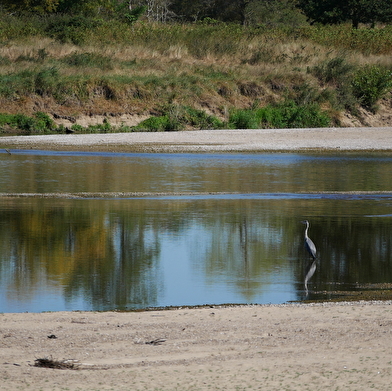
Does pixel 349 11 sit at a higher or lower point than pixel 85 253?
higher

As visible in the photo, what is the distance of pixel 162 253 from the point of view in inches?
475

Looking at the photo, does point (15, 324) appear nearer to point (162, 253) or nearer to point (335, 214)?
point (162, 253)

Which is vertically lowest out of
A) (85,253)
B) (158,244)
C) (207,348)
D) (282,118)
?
(282,118)

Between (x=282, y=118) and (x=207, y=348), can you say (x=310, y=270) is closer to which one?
(x=207, y=348)

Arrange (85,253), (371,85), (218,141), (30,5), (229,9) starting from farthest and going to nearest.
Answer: (229,9), (30,5), (371,85), (218,141), (85,253)

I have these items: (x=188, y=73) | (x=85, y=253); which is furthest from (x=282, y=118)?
(x=85, y=253)

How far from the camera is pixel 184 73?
42.8 m

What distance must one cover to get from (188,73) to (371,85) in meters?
9.91

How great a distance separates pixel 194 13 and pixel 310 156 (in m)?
49.8

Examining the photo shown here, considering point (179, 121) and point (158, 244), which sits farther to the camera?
point (179, 121)

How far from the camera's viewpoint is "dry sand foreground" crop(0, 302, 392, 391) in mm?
5973

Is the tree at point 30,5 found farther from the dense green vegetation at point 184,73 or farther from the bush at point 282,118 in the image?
the bush at point 282,118

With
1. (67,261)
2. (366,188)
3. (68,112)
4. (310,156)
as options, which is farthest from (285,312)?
(68,112)

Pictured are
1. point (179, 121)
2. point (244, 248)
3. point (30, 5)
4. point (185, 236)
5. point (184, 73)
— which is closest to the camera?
point (244, 248)
